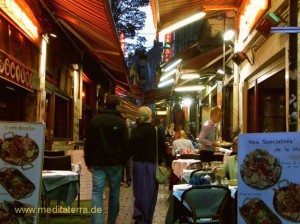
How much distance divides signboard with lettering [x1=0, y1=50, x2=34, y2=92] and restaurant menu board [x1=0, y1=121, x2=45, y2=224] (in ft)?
10.8

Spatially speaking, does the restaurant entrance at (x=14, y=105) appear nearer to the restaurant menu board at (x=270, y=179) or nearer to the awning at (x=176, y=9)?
the awning at (x=176, y=9)

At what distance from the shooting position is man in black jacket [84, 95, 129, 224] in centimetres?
671

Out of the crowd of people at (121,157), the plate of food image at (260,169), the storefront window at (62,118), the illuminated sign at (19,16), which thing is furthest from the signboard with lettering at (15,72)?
the plate of food image at (260,169)

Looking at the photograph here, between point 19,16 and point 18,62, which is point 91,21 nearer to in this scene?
point 19,16

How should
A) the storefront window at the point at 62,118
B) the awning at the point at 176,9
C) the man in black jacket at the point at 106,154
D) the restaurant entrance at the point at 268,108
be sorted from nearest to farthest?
the man in black jacket at the point at 106,154
the awning at the point at 176,9
the restaurant entrance at the point at 268,108
the storefront window at the point at 62,118

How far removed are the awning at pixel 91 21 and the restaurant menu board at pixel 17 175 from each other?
3.80 meters

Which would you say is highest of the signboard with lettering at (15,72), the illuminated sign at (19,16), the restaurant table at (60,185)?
the illuminated sign at (19,16)

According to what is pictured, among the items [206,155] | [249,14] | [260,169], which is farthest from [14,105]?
[260,169]

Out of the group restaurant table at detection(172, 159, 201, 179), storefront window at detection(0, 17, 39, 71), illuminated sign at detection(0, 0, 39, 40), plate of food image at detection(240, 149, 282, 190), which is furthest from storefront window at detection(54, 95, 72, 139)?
plate of food image at detection(240, 149, 282, 190)

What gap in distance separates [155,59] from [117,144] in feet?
167

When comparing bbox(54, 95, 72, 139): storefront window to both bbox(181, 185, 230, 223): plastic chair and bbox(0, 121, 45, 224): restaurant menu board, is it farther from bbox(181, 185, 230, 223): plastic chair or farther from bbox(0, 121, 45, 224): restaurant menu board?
bbox(181, 185, 230, 223): plastic chair

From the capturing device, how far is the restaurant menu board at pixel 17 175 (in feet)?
Result: 17.2

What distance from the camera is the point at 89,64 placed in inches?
734

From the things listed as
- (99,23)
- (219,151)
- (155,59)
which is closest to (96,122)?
(99,23)
